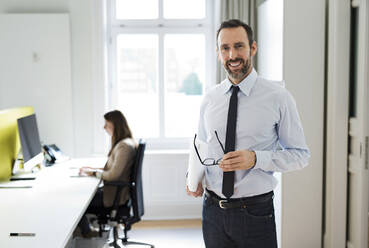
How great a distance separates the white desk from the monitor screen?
183 mm

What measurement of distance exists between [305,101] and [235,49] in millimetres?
1571

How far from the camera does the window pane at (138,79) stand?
4562 millimetres

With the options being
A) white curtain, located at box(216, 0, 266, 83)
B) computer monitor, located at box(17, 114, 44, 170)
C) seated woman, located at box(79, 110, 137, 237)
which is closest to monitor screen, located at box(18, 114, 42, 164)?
computer monitor, located at box(17, 114, 44, 170)

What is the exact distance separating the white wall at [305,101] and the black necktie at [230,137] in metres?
1.43

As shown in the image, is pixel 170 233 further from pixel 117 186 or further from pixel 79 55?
pixel 79 55

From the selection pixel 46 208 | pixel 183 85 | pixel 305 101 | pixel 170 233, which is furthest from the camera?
pixel 183 85

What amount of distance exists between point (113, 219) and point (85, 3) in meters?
2.17

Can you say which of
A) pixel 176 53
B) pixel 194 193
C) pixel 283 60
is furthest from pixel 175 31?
pixel 194 193

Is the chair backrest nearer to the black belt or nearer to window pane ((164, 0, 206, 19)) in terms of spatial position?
the black belt

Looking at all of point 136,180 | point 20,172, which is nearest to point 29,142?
point 20,172

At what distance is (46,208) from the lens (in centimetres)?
244

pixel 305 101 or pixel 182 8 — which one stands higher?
pixel 182 8

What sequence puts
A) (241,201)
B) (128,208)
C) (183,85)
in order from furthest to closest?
(183,85) → (128,208) → (241,201)

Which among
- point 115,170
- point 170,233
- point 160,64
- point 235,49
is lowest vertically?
point 170,233
